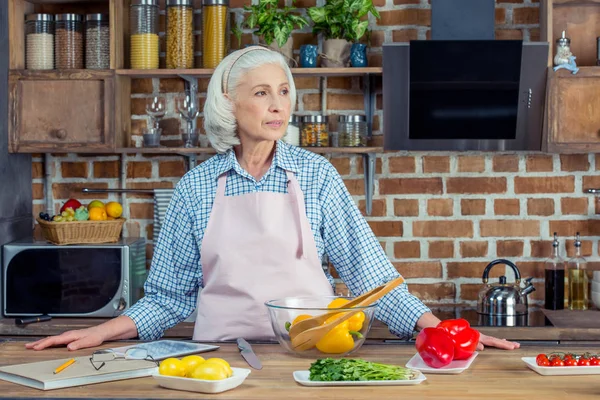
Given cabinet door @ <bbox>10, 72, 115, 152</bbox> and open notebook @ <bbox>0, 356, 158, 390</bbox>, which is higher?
cabinet door @ <bbox>10, 72, 115, 152</bbox>

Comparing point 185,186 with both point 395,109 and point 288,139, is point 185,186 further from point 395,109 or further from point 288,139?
point 395,109

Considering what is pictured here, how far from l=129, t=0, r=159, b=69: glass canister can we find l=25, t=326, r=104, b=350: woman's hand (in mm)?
1720

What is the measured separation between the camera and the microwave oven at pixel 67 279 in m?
3.35

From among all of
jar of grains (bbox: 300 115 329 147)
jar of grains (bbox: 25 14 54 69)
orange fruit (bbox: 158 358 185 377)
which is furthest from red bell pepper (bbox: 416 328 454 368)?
jar of grains (bbox: 25 14 54 69)

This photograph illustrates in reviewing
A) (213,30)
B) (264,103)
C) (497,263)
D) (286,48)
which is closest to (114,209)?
(213,30)

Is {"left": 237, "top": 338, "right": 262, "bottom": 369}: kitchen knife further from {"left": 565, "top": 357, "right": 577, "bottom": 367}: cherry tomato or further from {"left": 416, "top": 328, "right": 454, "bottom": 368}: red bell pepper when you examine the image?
{"left": 565, "top": 357, "right": 577, "bottom": 367}: cherry tomato

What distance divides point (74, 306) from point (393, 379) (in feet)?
6.79

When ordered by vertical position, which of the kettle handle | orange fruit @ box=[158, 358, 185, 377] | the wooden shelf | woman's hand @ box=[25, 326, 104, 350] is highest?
the wooden shelf

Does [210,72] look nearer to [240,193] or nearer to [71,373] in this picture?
[240,193]

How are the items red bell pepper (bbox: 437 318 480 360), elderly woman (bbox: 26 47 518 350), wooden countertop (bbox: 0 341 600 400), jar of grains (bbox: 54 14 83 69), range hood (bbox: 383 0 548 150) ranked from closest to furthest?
wooden countertop (bbox: 0 341 600 400) < red bell pepper (bbox: 437 318 480 360) < elderly woman (bbox: 26 47 518 350) < range hood (bbox: 383 0 548 150) < jar of grains (bbox: 54 14 83 69)

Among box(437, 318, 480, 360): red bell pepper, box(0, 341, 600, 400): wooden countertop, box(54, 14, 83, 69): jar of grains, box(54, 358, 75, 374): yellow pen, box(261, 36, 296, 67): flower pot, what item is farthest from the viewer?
box(54, 14, 83, 69): jar of grains

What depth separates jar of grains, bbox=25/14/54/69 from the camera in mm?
3510

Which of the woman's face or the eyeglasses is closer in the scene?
the eyeglasses

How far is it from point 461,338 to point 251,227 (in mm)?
763
